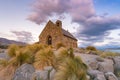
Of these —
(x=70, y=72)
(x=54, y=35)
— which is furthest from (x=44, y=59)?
(x=54, y=35)

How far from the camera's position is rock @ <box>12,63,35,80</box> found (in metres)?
7.46

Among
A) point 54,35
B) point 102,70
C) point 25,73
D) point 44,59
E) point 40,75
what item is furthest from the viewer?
point 54,35

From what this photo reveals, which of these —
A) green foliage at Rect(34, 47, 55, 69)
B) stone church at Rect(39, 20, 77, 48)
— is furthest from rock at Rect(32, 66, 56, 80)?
stone church at Rect(39, 20, 77, 48)

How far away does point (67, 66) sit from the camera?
6.14 metres

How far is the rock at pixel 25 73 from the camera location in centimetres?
746

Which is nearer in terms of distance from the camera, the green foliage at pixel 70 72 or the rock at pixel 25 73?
the green foliage at pixel 70 72

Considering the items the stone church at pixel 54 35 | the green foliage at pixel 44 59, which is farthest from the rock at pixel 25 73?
the stone church at pixel 54 35

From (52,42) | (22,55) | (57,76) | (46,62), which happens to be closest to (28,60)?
(22,55)

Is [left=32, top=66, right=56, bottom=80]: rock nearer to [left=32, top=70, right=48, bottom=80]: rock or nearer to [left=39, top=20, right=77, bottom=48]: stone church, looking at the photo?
[left=32, top=70, right=48, bottom=80]: rock

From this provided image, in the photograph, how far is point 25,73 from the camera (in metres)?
7.61

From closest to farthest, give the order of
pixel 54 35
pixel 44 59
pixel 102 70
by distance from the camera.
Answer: pixel 44 59 → pixel 102 70 → pixel 54 35

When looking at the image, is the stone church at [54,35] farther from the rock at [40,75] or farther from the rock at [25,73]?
the rock at [40,75]

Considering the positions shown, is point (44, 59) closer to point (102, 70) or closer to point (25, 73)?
point (25, 73)

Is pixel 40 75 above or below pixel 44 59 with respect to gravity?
below
